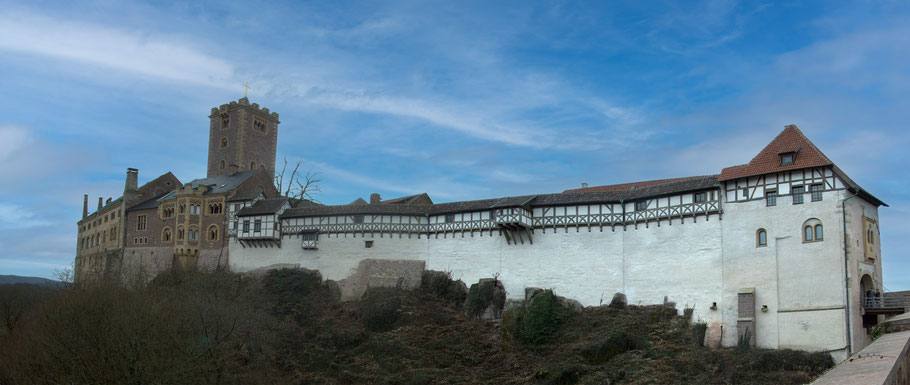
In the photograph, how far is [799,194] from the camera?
30.9 m

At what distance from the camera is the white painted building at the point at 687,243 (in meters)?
30.0

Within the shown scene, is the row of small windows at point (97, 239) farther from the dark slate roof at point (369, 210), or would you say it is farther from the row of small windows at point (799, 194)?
the row of small windows at point (799, 194)

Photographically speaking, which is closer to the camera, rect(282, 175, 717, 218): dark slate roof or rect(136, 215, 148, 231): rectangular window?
rect(282, 175, 717, 218): dark slate roof

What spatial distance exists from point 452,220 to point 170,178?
25.9 metres

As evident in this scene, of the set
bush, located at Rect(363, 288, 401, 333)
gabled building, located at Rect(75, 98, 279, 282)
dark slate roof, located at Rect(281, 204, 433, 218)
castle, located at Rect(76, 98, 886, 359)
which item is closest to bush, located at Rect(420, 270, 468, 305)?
castle, located at Rect(76, 98, 886, 359)

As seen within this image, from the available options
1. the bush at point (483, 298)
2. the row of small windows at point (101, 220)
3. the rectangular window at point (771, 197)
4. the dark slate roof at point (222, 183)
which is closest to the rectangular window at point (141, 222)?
the dark slate roof at point (222, 183)

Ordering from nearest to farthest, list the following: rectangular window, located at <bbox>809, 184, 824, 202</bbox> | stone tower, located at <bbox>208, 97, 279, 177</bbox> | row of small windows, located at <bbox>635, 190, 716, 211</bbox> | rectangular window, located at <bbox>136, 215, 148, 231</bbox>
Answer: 1. rectangular window, located at <bbox>809, 184, 824, 202</bbox>
2. row of small windows, located at <bbox>635, 190, 716, 211</bbox>
3. rectangular window, located at <bbox>136, 215, 148, 231</bbox>
4. stone tower, located at <bbox>208, 97, 279, 177</bbox>

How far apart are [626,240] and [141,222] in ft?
108

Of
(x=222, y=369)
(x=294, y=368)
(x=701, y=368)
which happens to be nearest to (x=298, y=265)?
(x=294, y=368)

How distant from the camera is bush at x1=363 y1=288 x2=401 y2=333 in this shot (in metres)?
36.7

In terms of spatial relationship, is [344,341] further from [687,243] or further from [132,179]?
[132,179]

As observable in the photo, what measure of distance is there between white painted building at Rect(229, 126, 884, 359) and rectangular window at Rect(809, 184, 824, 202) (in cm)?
4

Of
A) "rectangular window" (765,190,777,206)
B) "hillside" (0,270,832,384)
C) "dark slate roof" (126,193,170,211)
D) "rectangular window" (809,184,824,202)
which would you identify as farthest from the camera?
"dark slate roof" (126,193,170,211)

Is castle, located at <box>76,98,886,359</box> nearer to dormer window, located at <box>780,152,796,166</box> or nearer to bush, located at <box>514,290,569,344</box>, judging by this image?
dormer window, located at <box>780,152,796,166</box>
